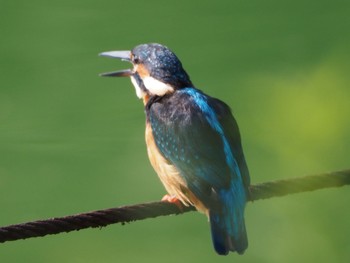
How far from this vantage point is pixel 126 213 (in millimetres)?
2566

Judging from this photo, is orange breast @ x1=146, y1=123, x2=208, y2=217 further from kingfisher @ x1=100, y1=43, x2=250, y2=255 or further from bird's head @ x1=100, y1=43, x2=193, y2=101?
bird's head @ x1=100, y1=43, x2=193, y2=101

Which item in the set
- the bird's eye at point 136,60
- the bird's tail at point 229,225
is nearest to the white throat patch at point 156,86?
the bird's eye at point 136,60

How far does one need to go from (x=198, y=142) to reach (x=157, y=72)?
54 cm

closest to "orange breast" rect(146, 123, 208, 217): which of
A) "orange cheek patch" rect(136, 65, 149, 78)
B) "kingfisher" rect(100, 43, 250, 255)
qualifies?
"kingfisher" rect(100, 43, 250, 255)

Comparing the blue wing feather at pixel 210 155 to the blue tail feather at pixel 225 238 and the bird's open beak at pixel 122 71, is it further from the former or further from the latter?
the bird's open beak at pixel 122 71

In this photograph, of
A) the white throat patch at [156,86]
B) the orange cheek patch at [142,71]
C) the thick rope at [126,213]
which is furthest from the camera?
the orange cheek patch at [142,71]

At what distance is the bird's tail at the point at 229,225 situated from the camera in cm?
288

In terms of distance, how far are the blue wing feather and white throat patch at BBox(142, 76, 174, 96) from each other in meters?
0.16

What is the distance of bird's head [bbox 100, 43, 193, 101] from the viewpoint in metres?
3.44

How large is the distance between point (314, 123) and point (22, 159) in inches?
53.3

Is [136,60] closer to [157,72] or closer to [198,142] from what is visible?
[157,72]

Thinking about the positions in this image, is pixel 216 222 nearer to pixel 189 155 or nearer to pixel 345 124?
pixel 189 155

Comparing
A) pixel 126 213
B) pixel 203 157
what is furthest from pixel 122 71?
pixel 126 213

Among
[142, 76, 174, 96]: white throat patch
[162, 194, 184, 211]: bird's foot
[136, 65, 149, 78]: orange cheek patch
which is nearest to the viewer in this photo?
[162, 194, 184, 211]: bird's foot
